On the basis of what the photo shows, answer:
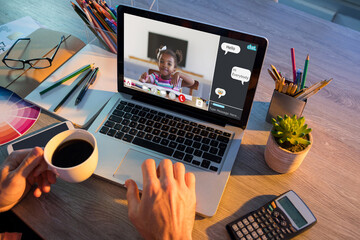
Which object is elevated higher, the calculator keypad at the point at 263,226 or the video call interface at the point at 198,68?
the video call interface at the point at 198,68

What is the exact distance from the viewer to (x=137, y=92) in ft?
3.27

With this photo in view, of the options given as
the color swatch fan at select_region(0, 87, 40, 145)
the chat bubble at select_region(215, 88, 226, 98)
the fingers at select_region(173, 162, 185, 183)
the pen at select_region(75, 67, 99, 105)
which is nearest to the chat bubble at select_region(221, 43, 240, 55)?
the chat bubble at select_region(215, 88, 226, 98)

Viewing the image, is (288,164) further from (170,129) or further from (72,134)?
(72,134)

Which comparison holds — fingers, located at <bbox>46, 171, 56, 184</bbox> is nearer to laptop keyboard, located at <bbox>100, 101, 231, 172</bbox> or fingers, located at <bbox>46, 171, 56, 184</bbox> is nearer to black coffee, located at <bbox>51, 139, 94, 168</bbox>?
black coffee, located at <bbox>51, 139, 94, 168</bbox>

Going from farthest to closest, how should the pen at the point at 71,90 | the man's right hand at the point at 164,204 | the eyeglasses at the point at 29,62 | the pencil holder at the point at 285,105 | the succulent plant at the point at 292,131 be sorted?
the eyeglasses at the point at 29,62, the pen at the point at 71,90, the pencil holder at the point at 285,105, the succulent plant at the point at 292,131, the man's right hand at the point at 164,204

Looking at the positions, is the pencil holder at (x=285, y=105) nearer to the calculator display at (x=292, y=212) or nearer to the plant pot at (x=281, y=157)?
the plant pot at (x=281, y=157)

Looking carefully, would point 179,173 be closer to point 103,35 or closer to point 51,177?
point 51,177

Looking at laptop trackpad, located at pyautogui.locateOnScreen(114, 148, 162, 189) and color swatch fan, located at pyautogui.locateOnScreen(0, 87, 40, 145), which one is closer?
laptop trackpad, located at pyautogui.locateOnScreen(114, 148, 162, 189)

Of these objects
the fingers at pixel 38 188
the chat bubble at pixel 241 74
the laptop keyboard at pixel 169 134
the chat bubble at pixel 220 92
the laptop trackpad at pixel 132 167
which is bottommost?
the fingers at pixel 38 188

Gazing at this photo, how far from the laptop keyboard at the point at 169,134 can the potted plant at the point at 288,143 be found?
0.46 ft

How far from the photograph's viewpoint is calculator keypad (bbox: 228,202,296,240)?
74cm

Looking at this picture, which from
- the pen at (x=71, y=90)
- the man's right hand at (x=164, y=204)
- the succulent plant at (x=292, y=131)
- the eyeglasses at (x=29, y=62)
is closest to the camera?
Answer: the man's right hand at (x=164, y=204)

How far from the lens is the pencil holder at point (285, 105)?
911 millimetres

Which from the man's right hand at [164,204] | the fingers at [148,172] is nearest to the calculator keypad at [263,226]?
the man's right hand at [164,204]
